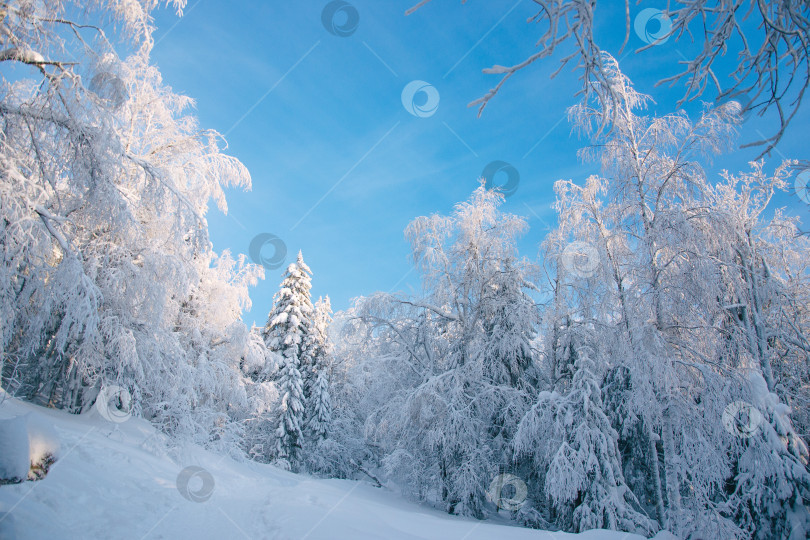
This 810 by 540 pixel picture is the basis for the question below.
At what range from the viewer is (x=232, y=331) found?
1290 cm

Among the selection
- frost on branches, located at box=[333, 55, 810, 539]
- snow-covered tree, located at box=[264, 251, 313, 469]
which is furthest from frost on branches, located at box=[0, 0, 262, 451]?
snow-covered tree, located at box=[264, 251, 313, 469]

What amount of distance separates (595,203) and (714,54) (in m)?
10.8

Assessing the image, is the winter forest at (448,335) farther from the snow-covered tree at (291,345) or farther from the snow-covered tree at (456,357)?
the snow-covered tree at (291,345)

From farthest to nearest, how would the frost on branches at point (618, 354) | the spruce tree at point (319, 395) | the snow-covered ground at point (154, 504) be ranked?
1. the spruce tree at point (319, 395)
2. the frost on branches at point (618, 354)
3. the snow-covered ground at point (154, 504)

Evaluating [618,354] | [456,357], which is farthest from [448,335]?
[618,354]

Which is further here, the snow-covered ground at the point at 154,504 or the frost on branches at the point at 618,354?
the frost on branches at the point at 618,354

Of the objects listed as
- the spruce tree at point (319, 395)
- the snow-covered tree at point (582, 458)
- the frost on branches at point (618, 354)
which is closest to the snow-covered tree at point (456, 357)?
the frost on branches at point (618, 354)

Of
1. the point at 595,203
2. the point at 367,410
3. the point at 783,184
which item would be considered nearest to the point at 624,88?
the point at 595,203

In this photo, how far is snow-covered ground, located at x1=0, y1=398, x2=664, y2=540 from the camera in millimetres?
4355

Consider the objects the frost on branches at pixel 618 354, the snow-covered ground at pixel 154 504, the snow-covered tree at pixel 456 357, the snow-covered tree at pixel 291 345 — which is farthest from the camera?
the snow-covered tree at pixel 291 345

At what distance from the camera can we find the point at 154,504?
581cm

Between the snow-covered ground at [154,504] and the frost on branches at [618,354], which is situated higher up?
the frost on branches at [618,354]

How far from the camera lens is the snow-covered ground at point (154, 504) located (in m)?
4.36

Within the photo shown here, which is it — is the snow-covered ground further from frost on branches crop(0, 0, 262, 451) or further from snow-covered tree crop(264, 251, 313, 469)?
snow-covered tree crop(264, 251, 313, 469)
